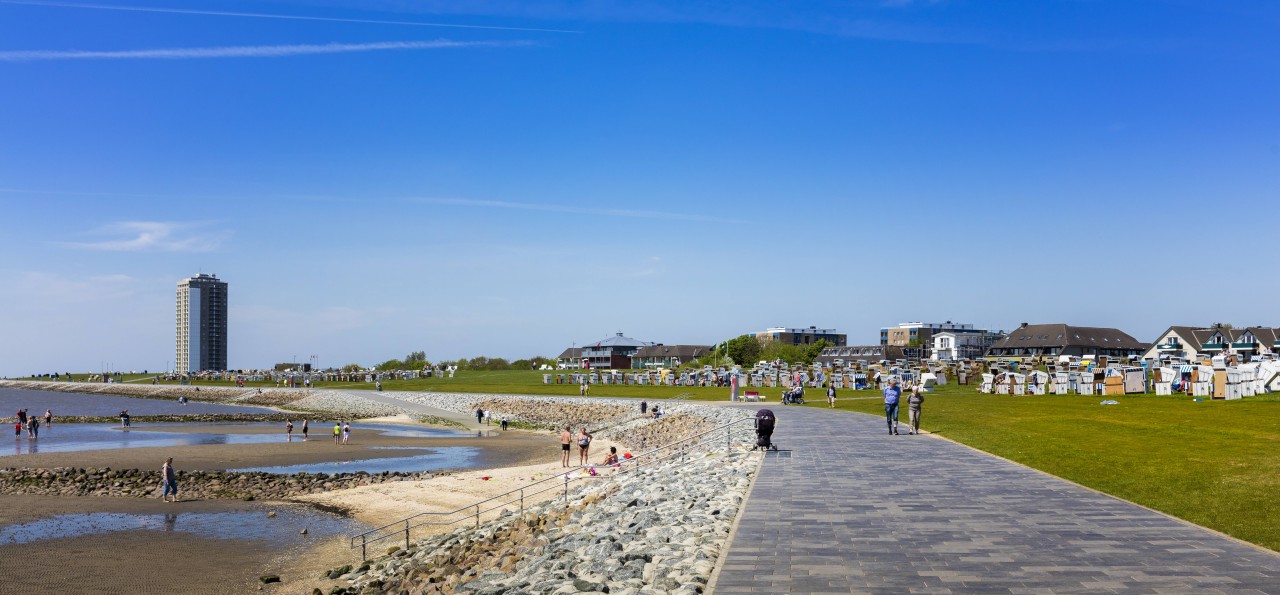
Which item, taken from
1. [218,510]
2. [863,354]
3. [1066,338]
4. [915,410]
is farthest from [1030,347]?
[218,510]

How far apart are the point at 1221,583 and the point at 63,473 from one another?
38.0m

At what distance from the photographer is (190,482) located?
32.5 meters

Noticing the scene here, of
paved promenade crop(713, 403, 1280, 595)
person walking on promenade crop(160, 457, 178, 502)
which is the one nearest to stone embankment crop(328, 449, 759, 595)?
paved promenade crop(713, 403, 1280, 595)

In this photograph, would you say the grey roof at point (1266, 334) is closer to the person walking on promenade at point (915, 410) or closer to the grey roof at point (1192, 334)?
the grey roof at point (1192, 334)

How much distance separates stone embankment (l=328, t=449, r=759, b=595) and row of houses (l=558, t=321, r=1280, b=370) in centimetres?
4996

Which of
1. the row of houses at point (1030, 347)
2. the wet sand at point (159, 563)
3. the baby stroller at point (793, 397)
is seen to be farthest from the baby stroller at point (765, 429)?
the row of houses at point (1030, 347)

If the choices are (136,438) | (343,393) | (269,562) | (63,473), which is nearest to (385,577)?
(269,562)

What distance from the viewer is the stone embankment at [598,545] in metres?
11.7

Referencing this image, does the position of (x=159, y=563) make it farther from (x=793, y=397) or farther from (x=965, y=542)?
(x=793, y=397)


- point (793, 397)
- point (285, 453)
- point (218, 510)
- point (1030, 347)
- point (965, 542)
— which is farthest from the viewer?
point (1030, 347)

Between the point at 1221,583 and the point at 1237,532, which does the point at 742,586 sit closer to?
the point at 1221,583

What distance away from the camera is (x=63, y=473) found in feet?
113

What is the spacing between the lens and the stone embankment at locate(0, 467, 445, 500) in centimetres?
3033

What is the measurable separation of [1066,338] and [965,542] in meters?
117
